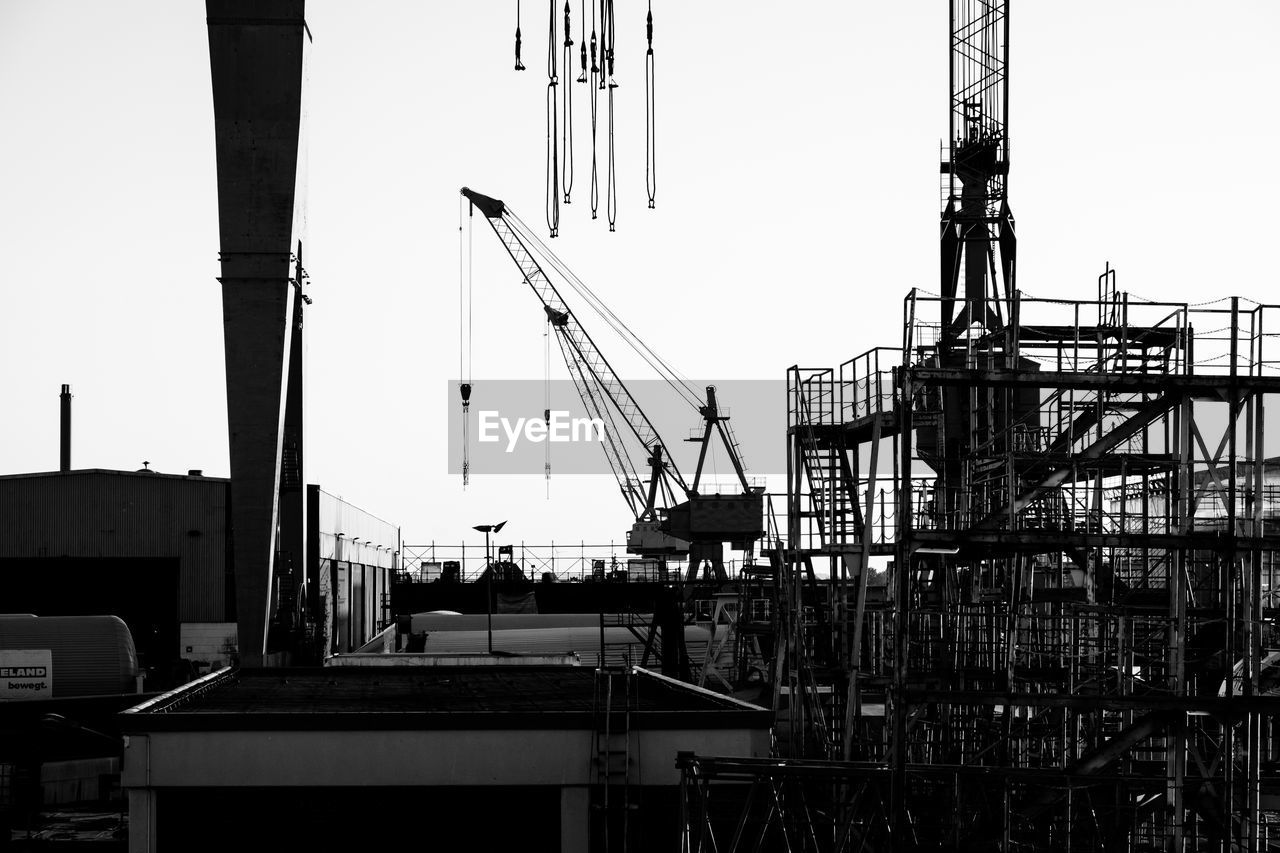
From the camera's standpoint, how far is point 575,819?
25219mm

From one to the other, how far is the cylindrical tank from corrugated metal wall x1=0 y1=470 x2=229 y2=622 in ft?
50.9

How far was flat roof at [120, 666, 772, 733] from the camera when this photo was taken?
83.5ft

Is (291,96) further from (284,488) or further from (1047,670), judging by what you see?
(1047,670)

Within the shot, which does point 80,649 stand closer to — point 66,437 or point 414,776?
point 414,776

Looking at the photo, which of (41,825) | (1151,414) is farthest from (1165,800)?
(41,825)

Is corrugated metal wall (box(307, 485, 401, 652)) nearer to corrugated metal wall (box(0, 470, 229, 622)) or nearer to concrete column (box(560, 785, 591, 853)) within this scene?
corrugated metal wall (box(0, 470, 229, 622))

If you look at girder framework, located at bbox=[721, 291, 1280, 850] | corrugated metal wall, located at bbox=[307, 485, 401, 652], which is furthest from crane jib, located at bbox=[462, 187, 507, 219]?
girder framework, located at bbox=[721, 291, 1280, 850]

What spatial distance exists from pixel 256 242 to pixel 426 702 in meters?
17.7

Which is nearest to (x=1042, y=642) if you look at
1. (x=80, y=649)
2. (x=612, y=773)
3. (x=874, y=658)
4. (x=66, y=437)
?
(x=874, y=658)

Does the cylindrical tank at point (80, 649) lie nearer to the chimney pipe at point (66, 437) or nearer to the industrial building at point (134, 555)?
the industrial building at point (134, 555)

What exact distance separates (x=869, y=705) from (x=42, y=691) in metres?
25.5

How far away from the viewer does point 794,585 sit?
36.7 m

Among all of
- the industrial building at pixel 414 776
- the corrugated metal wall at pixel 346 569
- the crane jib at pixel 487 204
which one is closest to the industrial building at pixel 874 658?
the industrial building at pixel 414 776

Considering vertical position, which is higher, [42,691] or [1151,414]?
[1151,414]
